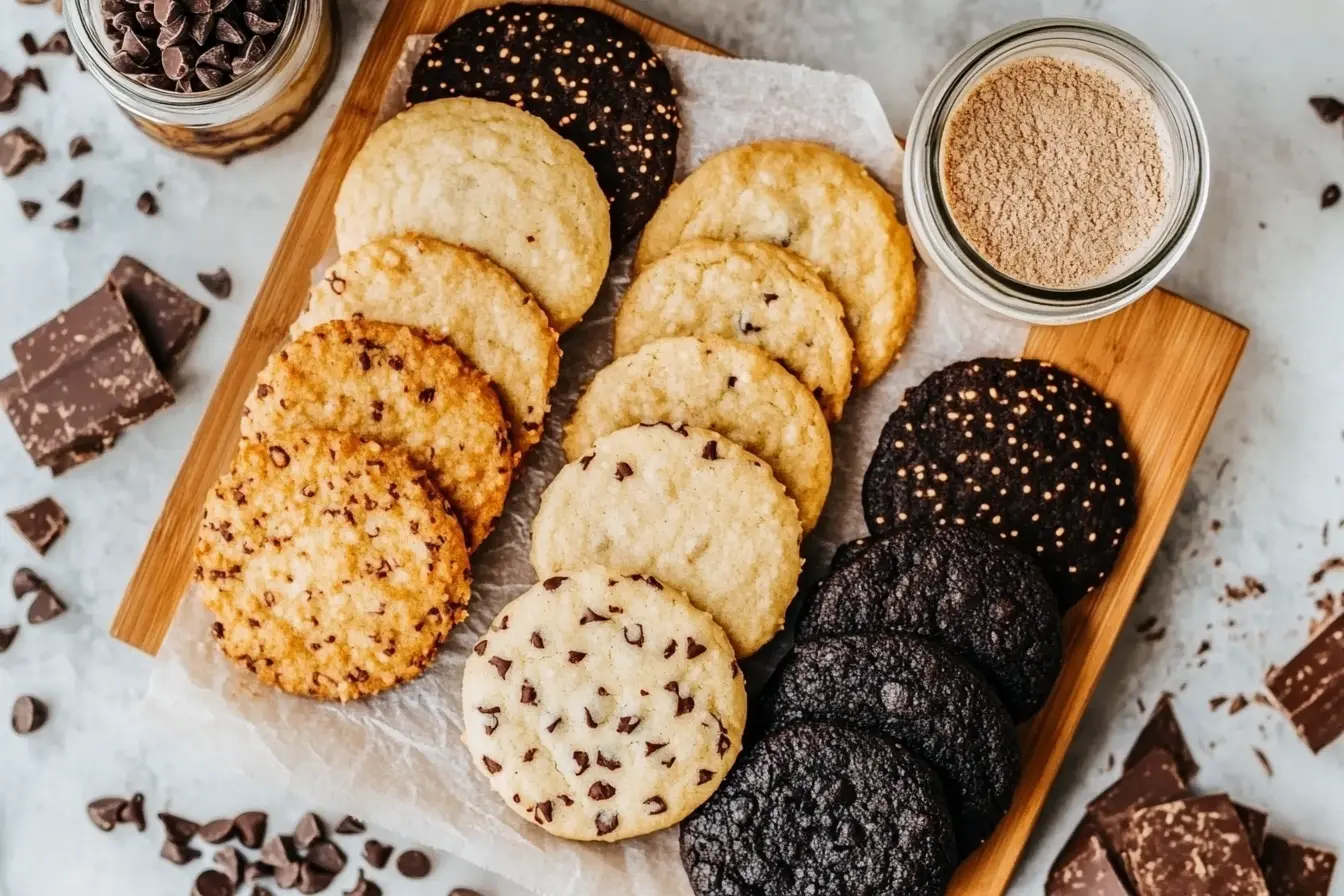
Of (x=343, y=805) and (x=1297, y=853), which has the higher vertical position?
(x=343, y=805)

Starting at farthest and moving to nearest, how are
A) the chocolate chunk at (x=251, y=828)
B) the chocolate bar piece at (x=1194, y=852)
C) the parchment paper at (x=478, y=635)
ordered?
1. the chocolate chunk at (x=251, y=828)
2. the chocolate bar piece at (x=1194, y=852)
3. the parchment paper at (x=478, y=635)

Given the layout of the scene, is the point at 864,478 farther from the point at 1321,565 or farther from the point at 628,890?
the point at 1321,565

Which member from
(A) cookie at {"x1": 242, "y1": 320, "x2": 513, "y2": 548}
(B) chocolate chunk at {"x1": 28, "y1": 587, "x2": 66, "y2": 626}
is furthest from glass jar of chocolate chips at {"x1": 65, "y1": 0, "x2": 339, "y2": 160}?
(B) chocolate chunk at {"x1": 28, "y1": 587, "x2": 66, "y2": 626}

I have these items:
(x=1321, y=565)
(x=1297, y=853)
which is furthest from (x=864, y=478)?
(x=1297, y=853)

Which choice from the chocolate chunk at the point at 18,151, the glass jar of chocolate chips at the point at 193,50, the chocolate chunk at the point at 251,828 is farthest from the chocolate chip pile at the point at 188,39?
the chocolate chunk at the point at 251,828

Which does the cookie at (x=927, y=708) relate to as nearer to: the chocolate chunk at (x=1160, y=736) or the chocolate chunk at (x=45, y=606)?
the chocolate chunk at (x=1160, y=736)

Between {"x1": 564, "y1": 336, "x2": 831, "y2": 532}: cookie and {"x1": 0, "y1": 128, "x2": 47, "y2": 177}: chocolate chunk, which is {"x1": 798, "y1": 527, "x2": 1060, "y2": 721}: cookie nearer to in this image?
{"x1": 564, "y1": 336, "x2": 831, "y2": 532}: cookie
